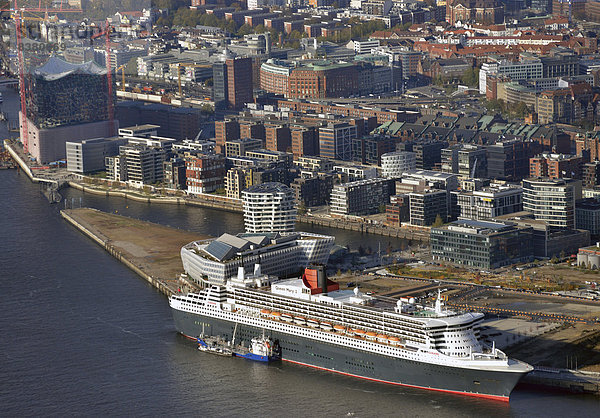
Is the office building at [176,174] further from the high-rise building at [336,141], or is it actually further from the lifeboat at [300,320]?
the lifeboat at [300,320]

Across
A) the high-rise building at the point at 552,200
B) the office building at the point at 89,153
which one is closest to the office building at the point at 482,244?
the high-rise building at the point at 552,200

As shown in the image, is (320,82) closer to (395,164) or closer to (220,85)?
(220,85)

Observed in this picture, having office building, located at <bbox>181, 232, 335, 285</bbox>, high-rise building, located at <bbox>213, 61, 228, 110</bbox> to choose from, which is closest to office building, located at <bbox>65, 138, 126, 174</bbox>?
high-rise building, located at <bbox>213, 61, 228, 110</bbox>

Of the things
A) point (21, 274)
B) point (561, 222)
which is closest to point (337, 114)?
point (561, 222)

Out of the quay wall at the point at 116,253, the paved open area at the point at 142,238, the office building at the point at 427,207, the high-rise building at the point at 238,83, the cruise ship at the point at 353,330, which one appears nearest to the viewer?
the cruise ship at the point at 353,330

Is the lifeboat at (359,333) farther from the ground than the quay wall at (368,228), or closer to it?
farther from the ground

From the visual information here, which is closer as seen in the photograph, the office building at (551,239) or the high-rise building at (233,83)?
the office building at (551,239)

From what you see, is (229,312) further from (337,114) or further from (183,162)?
(337,114)
